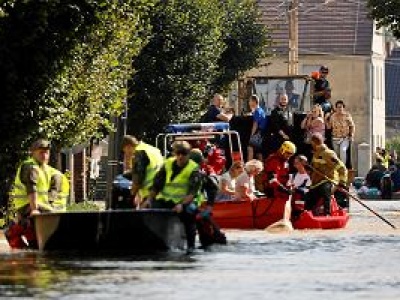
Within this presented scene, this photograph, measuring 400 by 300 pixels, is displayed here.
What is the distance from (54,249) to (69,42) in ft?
26.5

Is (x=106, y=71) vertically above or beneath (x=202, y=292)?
above

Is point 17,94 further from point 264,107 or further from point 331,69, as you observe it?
point 331,69

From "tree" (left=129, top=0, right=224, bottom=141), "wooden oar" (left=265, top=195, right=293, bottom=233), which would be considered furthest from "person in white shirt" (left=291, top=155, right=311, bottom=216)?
"tree" (left=129, top=0, right=224, bottom=141)

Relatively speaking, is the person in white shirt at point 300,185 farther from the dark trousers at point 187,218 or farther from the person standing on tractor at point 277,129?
the dark trousers at point 187,218

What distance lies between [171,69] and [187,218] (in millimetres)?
33702

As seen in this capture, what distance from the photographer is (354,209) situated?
48812 mm

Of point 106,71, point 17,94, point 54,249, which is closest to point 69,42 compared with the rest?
point 17,94

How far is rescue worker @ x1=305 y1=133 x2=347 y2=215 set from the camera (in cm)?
3569

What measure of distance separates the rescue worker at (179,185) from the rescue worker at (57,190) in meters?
1.20

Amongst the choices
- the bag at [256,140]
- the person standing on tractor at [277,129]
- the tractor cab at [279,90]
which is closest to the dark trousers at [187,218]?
the bag at [256,140]

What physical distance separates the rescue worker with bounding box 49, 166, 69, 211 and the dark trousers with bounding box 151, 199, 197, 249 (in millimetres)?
1259

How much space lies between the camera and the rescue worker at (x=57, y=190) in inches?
1094

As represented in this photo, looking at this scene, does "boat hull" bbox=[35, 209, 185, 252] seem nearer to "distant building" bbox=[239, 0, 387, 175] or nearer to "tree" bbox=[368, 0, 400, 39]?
"tree" bbox=[368, 0, 400, 39]

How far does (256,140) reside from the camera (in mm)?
39156
